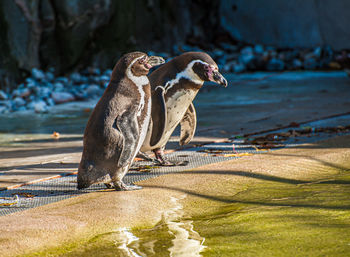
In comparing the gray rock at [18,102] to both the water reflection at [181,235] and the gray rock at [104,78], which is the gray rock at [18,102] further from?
the water reflection at [181,235]

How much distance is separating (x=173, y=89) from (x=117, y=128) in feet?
2.64

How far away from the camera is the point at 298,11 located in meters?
14.4

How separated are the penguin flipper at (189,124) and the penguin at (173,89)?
0.61 ft

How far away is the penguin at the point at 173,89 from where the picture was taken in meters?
3.53

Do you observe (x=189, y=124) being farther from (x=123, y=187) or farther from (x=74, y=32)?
(x=74, y=32)

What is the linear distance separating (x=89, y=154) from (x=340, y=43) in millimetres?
11853

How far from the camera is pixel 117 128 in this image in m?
2.94

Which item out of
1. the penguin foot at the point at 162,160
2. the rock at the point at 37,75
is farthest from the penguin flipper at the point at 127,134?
the rock at the point at 37,75

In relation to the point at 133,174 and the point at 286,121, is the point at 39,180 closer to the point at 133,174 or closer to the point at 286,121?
the point at 133,174

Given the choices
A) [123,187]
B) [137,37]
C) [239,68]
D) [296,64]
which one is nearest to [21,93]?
[137,37]

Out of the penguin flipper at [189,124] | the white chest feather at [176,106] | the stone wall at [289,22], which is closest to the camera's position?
the white chest feather at [176,106]

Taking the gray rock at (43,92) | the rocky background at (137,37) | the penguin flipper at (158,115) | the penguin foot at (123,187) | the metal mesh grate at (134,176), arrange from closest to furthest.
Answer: the metal mesh grate at (134,176) < the penguin foot at (123,187) < the penguin flipper at (158,115) < the gray rock at (43,92) < the rocky background at (137,37)

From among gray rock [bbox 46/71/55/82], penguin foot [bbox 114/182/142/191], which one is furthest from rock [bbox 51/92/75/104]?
penguin foot [bbox 114/182/142/191]

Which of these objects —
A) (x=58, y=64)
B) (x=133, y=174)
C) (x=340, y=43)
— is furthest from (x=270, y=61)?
(x=133, y=174)
